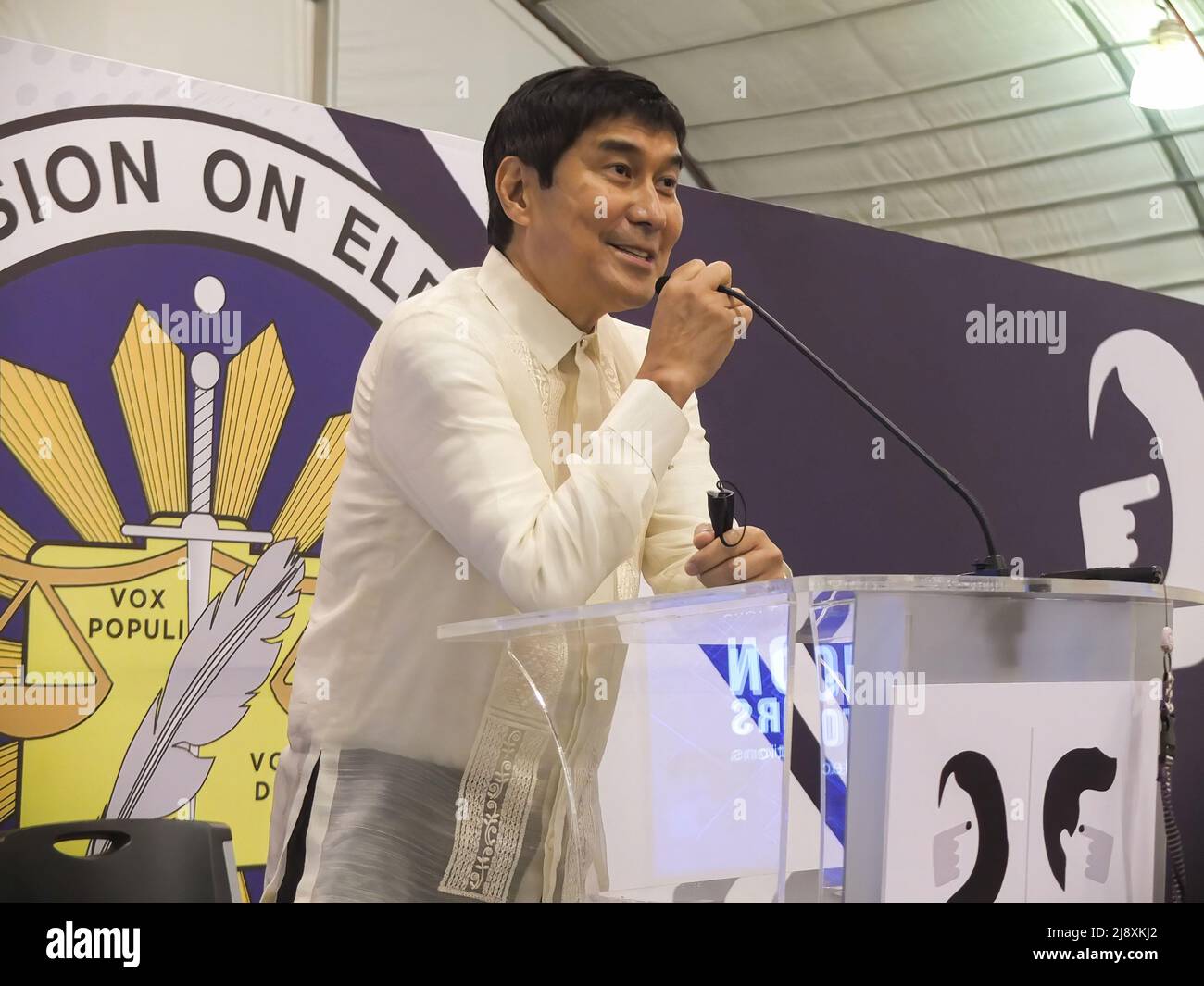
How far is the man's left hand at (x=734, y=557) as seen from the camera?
144 cm

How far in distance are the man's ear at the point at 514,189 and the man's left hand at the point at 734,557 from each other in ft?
1.72

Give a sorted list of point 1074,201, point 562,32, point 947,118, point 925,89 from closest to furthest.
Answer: point 562,32 < point 925,89 < point 947,118 < point 1074,201

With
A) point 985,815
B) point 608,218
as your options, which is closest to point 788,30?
point 608,218

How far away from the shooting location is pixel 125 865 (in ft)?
4.79

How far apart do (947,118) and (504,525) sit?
7.13 metres

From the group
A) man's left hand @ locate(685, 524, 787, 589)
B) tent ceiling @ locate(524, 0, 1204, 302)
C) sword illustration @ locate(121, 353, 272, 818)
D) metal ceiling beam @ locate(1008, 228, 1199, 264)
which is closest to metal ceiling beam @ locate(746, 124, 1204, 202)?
tent ceiling @ locate(524, 0, 1204, 302)

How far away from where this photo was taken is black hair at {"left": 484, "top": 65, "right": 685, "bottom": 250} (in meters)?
1.65

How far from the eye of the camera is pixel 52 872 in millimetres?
1419

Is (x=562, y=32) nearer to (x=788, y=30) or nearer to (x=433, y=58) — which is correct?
(x=433, y=58)

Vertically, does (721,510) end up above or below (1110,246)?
below

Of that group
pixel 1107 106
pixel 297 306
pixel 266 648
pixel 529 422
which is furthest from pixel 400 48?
pixel 1107 106

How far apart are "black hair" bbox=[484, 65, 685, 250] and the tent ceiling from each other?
4407mm

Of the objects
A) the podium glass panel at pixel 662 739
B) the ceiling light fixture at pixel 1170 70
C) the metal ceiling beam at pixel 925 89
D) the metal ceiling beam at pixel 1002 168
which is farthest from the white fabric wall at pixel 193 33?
the ceiling light fixture at pixel 1170 70

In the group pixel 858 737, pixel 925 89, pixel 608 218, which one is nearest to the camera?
pixel 858 737
